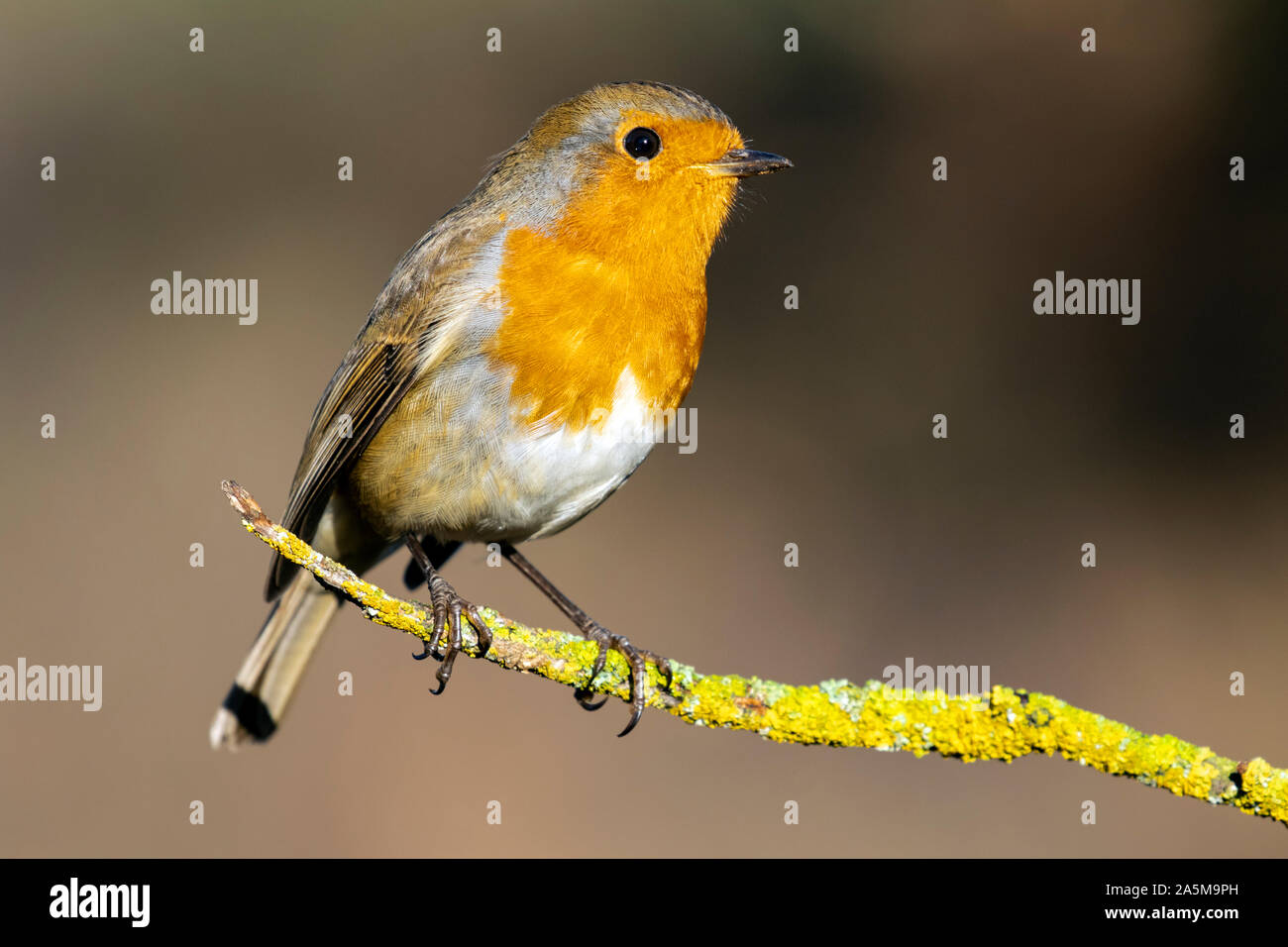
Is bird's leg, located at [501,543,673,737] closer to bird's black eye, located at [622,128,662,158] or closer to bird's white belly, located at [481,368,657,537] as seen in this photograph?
bird's white belly, located at [481,368,657,537]

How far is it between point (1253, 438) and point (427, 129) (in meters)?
4.70

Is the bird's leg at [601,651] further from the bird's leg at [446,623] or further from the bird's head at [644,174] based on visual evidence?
the bird's head at [644,174]

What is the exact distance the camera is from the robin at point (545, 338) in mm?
3057

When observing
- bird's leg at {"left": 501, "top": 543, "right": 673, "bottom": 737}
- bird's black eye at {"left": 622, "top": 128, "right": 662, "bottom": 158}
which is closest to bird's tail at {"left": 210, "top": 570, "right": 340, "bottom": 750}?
bird's leg at {"left": 501, "top": 543, "right": 673, "bottom": 737}

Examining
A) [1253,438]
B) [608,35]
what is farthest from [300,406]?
[1253,438]

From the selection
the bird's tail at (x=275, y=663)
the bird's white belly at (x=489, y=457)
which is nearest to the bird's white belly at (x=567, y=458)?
the bird's white belly at (x=489, y=457)

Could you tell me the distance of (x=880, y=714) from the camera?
2.22 m

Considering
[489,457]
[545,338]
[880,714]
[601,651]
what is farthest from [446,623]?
[880,714]

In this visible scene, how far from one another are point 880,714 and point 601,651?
59 centimetres

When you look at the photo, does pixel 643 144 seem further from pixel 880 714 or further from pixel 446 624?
pixel 880 714

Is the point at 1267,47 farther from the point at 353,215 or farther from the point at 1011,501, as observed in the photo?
the point at 353,215

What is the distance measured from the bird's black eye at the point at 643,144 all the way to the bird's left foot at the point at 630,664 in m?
1.31

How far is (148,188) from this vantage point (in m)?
6.36

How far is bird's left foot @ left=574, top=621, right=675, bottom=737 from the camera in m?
2.47
